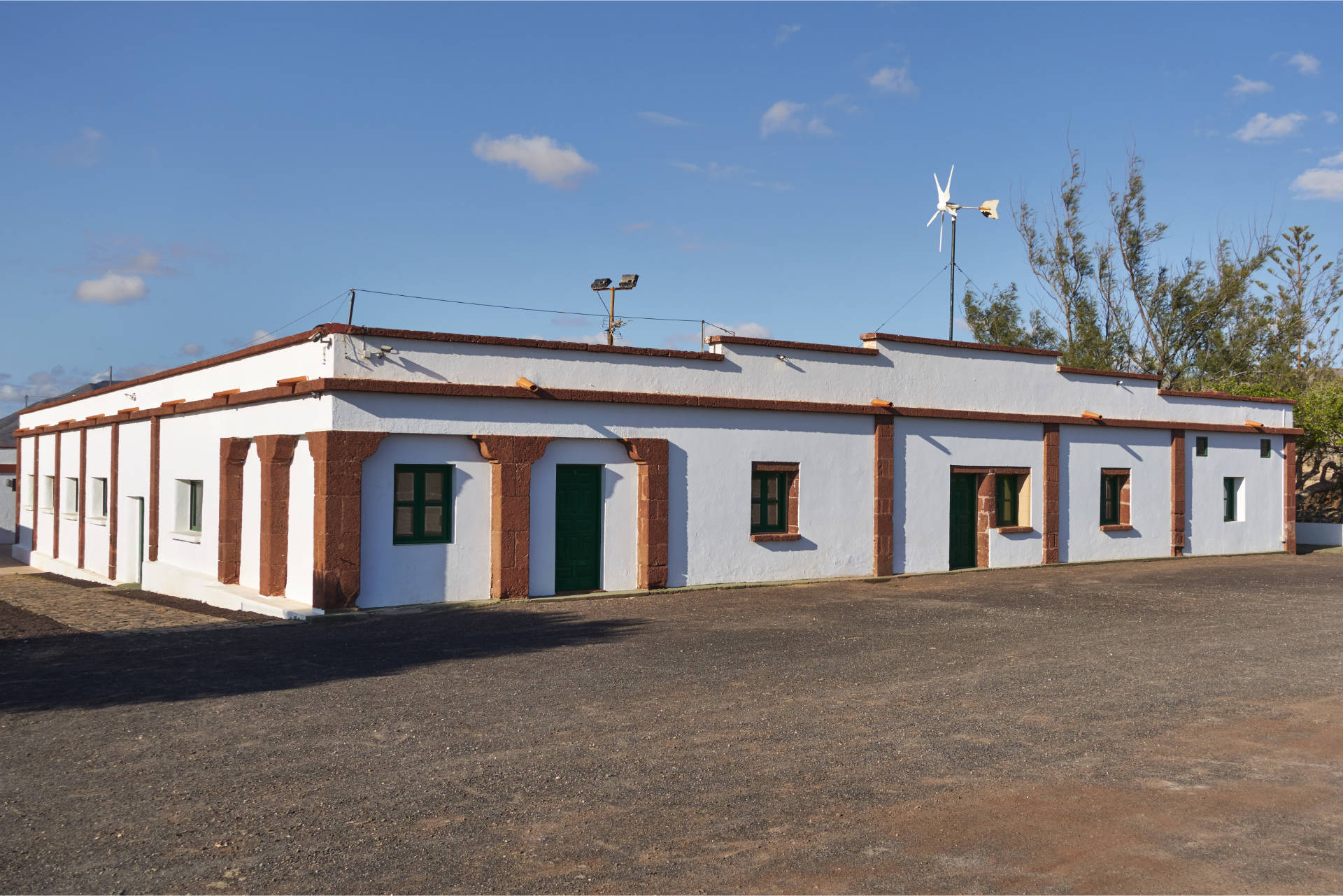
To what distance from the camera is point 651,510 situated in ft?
53.8

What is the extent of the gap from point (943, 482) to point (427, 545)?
10.4 m

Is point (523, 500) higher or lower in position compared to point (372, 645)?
higher

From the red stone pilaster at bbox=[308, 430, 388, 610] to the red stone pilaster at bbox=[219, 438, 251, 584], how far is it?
11.0 ft

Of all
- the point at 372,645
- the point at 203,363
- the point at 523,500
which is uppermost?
the point at 203,363

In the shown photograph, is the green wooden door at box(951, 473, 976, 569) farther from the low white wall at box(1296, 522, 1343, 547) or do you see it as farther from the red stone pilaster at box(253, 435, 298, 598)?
the low white wall at box(1296, 522, 1343, 547)

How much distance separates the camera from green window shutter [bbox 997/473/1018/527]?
21.0m

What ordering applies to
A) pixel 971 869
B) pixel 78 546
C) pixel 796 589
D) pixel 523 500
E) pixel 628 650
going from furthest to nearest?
1. pixel 78 546
2. pixel 796 589
3. pixel 523 500
4. pixel 628 650
5. pixel 971 869

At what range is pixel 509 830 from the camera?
17.4ft

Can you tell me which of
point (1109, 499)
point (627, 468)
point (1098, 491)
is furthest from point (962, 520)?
point (627, 468)

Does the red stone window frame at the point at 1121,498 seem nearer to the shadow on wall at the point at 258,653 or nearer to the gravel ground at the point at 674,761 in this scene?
the gravel ground at the point at 674,761

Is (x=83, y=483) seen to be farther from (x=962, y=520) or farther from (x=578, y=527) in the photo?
(x=962, y=520)

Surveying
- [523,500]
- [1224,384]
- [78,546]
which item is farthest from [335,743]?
[1224,384]

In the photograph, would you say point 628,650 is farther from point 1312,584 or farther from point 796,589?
point 1312,584

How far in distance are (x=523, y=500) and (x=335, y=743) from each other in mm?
8273
